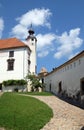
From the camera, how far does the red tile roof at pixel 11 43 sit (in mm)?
50662

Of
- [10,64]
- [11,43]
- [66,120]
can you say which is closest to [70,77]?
[66,120]

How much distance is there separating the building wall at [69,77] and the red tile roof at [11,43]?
10.5 meters

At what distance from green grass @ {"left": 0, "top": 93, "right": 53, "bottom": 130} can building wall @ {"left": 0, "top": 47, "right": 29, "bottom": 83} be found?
24005mm

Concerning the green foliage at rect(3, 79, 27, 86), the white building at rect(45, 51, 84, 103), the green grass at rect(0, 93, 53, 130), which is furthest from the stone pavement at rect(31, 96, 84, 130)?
the green foliage at rect(3, 79, 27, 86)

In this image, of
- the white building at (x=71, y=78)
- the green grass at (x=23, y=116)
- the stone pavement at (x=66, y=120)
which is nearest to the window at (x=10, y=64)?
the white building at (x=71, y=78)

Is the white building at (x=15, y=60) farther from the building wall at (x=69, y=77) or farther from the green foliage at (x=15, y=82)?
the building wall at (x=69, y=77)

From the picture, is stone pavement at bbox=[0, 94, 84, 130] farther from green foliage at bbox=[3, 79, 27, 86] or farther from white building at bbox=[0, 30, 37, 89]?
white building at bbox=[0, 30, 37, 89]

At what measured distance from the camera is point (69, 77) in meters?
33.0

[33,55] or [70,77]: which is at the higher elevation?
[33,55]

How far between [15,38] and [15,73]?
9.42 m

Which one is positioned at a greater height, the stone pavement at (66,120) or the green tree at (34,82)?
the green tree at (34,82)

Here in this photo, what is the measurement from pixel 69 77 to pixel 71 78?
3.47ft

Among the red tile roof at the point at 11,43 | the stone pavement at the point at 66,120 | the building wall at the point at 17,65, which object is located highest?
the red tile roof at the point at 11,43

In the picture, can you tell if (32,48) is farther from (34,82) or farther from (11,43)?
(34,82)
